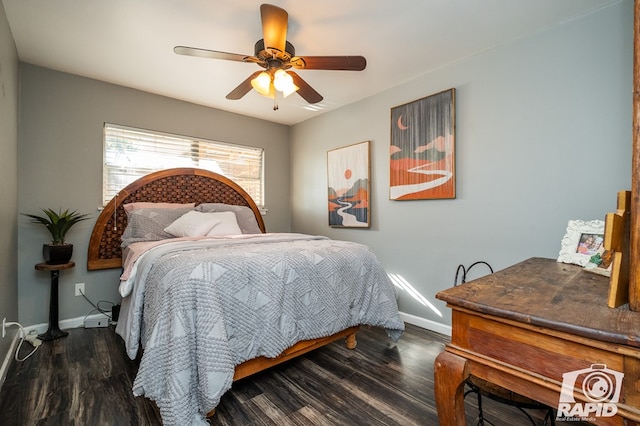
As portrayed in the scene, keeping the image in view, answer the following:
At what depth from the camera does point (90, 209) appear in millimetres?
3021

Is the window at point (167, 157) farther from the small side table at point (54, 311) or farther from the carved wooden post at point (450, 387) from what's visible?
the carved wooden post at point (450, 387)

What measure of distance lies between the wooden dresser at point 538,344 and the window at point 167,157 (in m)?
3.43

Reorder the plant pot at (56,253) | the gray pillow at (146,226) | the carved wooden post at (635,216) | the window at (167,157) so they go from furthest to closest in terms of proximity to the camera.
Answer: the window at (167,157)
the gray pillow at (146,226)
the plant pot at (56,253)
the carved wooden post at (635,216)

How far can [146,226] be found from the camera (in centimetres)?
295

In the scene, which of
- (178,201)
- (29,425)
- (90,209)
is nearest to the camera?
(29,425)

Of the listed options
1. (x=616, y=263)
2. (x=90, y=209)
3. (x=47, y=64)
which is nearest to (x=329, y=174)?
(x=90, y=209)

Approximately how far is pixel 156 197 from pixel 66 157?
2.78ft

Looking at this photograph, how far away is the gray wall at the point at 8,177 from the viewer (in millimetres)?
1979

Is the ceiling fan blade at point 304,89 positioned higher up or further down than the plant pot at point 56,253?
higher up

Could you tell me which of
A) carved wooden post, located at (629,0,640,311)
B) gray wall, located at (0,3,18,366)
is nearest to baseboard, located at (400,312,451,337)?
carved wooden post, located at (629,0,640,311)

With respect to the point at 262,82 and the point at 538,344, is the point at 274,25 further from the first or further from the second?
the point at 538,344

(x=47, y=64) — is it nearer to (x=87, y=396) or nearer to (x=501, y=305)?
(x=87, y=396)

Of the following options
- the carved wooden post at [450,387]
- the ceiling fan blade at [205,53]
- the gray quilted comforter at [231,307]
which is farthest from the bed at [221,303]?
the ceiling fan blade at [205,53]

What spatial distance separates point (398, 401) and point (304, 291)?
32.9 inches
